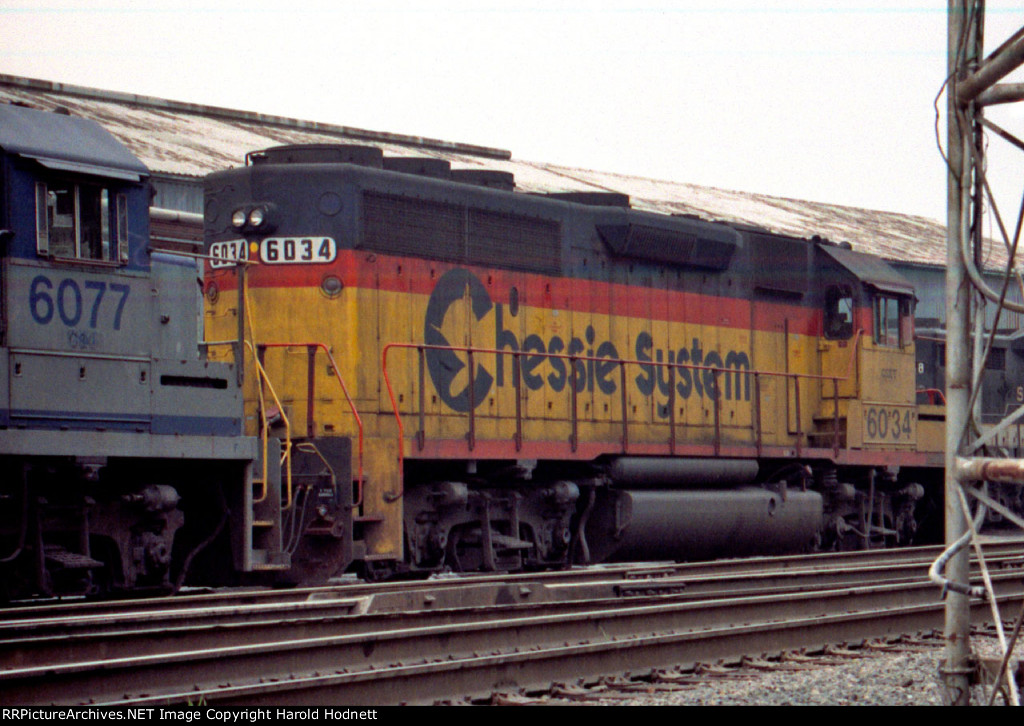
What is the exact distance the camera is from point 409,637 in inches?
276

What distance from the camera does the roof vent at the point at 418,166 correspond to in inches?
487

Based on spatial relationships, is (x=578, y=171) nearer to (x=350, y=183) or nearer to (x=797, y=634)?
(x=350, y=183)

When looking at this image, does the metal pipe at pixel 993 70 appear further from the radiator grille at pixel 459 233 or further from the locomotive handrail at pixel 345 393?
the radiator grille at pixel 459 233

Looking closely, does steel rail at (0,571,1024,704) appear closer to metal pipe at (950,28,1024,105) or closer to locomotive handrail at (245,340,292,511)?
locomotive handrail at (245,340,292,511)

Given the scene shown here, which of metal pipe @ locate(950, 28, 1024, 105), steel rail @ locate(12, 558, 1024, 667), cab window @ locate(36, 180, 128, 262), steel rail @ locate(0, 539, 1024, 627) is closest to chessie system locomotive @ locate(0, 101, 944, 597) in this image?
cab window @ locate(36, 180, 128, 262)

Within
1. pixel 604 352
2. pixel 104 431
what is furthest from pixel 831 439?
pixel 104 431

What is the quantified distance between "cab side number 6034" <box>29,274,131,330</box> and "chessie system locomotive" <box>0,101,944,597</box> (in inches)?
0.8

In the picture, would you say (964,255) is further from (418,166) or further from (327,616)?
(418,166)

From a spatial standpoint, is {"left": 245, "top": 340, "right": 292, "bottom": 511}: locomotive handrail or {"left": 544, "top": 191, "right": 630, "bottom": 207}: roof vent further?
{"left": 544, "top": 191, "right": 630, "bottom": 207}: roof vent

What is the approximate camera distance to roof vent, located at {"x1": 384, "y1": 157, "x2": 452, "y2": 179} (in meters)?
12.4

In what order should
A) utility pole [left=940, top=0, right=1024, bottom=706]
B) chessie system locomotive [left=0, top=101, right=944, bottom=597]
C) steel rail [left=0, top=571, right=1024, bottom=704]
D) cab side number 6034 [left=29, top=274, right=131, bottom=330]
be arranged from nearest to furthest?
utility pole [left=940, top=0, right=1024, bottom=706] → steel rail [left=0, top=571, right=1024, bottom=704] → cab side number 6034 [left=29, top=274, right=131, bottom=330] → chessie system locomotive [left=0, top=101, right=944, bottom=597]

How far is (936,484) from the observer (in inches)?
709

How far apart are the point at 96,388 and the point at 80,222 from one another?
3.77ft

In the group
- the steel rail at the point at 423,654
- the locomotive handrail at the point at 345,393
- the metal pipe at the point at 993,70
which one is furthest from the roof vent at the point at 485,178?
the metal pipe at the point at 993,70
